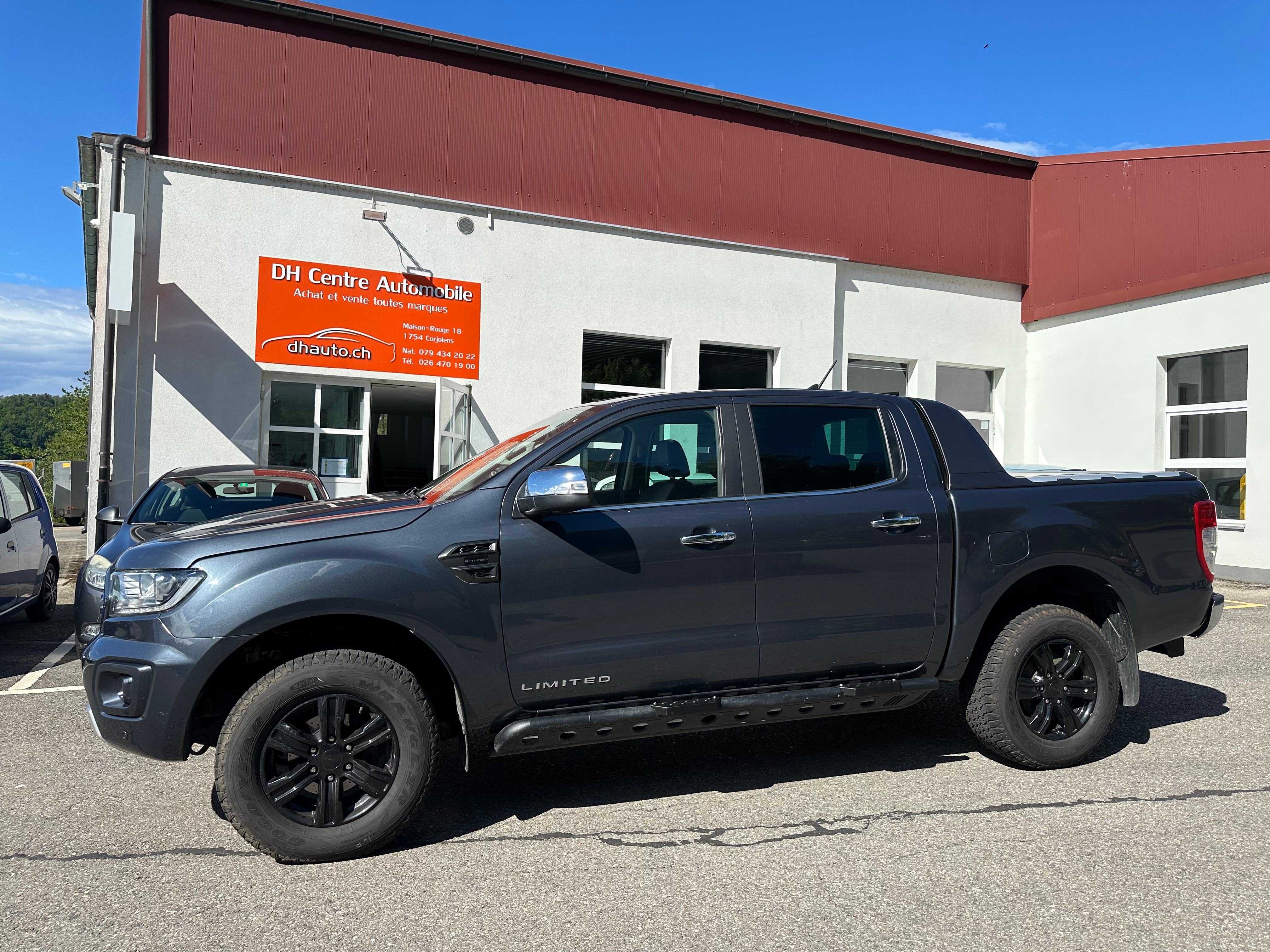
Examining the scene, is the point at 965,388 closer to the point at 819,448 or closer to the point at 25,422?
the point at 819,448

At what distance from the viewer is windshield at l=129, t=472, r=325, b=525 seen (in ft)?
24.5

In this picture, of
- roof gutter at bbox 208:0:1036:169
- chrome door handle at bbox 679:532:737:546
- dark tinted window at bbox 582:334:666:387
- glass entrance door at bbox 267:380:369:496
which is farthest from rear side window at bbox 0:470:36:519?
chrome door handle at bbox 679:532:737:546

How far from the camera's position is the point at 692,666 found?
13.0ft

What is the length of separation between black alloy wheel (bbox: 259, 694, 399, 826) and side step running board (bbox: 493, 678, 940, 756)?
471mm

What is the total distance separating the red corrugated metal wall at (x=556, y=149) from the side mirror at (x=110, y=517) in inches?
226

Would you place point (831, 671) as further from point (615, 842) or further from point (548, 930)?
point (548, 930)

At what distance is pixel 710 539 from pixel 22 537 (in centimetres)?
728

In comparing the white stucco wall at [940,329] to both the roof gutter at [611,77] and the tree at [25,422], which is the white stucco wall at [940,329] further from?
the tree at [25,422]

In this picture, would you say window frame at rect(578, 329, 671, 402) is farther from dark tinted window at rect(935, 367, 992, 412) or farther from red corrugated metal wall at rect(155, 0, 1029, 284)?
dark tinted window at rect(935, 367, 992, 412)

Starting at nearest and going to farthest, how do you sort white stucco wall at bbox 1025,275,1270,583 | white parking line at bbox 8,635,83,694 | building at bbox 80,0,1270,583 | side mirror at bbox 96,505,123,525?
white parking line at bbox 8,635,83,694 < side mirror at bbox 96,505,123,525 < building at bbox 80,0,1270,583 < white stucco wall at bbox 1025,275,1270,583

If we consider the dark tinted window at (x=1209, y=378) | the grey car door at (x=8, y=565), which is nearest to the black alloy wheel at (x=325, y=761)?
the grey car door at (x=8, y=565)

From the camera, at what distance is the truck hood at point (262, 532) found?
3.59 m

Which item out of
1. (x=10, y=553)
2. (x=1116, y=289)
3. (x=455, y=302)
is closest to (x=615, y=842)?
(x=10, y=553)

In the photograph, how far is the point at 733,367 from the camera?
1463cm
